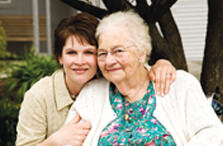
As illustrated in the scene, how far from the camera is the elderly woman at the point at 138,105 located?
2354mm

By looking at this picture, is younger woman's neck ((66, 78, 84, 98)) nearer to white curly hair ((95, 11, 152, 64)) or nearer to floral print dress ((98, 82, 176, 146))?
floral print dress ((98, 82, 176, 146))

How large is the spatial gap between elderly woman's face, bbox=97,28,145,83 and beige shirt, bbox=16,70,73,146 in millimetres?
520

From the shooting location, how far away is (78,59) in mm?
2494

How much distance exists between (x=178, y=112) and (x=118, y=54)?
605 millimetres

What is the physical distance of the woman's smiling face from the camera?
251 centimetres

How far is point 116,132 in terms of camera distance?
2.49 meters

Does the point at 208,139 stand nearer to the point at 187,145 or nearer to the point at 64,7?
the point at 187,145

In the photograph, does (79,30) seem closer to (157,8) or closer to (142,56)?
(142,56)

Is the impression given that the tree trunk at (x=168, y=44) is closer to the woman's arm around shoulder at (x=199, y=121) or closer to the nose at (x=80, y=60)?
the woman's arm around shoulder at (x=199, y=121)

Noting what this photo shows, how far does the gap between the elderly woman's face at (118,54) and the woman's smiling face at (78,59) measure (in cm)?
13

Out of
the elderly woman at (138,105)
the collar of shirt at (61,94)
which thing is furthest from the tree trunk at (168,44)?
the collar of shirt at (61,94)

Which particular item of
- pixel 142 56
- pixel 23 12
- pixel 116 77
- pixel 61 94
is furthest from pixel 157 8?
pixel 23 12

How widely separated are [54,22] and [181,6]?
4.00 meters

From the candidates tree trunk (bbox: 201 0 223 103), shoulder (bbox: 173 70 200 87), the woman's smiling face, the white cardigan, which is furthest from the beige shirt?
tree trunk (bbox: 201 0 223 103)
